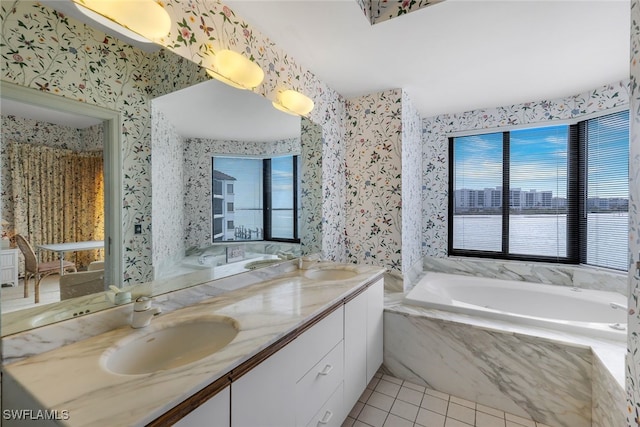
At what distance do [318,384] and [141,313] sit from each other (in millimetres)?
819

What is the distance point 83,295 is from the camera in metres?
0.96

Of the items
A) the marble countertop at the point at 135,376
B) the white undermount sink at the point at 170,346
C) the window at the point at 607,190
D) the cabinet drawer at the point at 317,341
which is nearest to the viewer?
the marble countertop at the point at 135,376

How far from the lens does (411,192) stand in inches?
108

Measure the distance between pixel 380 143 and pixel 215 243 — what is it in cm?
172

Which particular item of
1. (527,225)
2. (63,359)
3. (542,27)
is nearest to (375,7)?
(542,27)

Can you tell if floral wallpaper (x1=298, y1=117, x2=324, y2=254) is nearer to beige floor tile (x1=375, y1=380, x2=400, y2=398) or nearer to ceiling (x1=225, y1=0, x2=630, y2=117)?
ceiling (x1=225, y1=0, x2=630, y2=117)

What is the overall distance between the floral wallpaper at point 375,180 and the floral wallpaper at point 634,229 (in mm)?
1476

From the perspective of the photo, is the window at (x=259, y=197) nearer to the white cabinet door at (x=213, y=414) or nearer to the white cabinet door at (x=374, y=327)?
the white cabinet door at (x=374, y=327)

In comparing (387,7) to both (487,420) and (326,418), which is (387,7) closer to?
(326,418)

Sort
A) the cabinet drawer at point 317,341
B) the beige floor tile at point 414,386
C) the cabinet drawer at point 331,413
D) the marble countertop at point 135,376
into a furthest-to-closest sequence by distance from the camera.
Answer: the beige floor tile at point 414,386 < the cabinet drawer at point 331,413 < the cabinet drawer at point 317,341 < the marble countertop at point 135,376

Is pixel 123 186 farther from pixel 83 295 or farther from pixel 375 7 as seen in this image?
pixel 375 7

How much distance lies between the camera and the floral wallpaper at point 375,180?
243 centimetres

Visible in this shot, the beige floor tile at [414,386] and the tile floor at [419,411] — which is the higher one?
the beige floor tile at [414,386]

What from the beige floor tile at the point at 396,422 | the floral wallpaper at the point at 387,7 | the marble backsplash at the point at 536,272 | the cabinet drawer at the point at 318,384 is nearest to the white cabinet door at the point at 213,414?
the cabinet drawer at the point at 318,384
